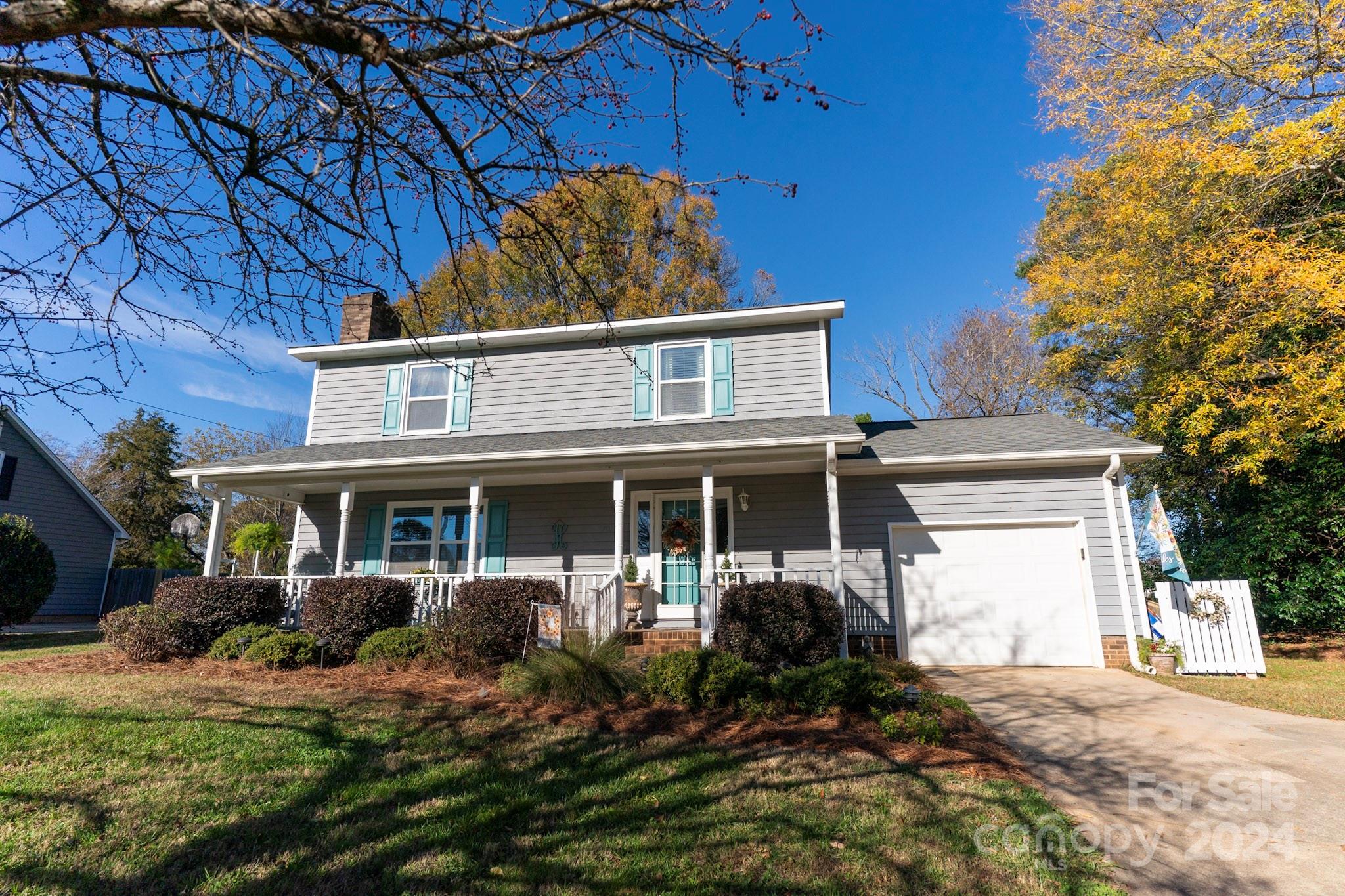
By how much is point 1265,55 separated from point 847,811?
13.5m

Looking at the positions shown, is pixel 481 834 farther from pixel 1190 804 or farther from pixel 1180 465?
pixel 1180 465

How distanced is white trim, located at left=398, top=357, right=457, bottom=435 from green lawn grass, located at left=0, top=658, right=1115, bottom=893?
7.10 m

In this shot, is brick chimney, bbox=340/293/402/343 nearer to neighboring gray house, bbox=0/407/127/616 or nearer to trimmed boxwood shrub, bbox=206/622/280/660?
trimmed boxwood shrub, bbox=206/622/280/660

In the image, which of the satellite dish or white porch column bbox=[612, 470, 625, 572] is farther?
the satellite dish

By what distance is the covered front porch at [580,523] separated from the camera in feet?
31.8

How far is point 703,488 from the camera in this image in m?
10.0

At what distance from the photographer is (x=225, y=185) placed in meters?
3.94

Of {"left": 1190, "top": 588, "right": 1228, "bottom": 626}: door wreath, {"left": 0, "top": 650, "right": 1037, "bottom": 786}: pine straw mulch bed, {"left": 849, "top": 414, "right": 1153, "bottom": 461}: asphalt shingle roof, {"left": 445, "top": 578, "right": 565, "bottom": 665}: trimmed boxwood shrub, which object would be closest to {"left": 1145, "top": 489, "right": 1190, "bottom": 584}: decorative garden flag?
{"left": 1190, "top": 588, "right": 1228, "bottom": 626}: door wreath

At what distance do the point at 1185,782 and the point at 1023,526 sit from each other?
5.61 metres

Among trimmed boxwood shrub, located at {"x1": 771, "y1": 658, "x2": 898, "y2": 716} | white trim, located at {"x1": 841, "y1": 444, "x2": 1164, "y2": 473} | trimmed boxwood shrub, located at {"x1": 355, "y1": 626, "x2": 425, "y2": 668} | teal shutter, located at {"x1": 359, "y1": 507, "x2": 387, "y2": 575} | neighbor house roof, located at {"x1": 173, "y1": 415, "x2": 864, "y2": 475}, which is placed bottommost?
trimmed boxwood shrub, located at {"x1": 771, "y1": 658, "x2": 898, "y2": 716}

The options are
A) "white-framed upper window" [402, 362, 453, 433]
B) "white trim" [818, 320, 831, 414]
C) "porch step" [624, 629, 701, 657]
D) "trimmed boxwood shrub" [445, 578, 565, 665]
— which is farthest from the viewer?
"white-framed upper window" [402, 362, 453, 433]

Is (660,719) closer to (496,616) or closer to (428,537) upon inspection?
(496,616)

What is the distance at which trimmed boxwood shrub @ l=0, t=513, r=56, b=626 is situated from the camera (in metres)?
12.0

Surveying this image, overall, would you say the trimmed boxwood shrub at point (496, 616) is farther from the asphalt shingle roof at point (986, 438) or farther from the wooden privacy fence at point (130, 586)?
the wooden privacy fence at point (130, 586)
